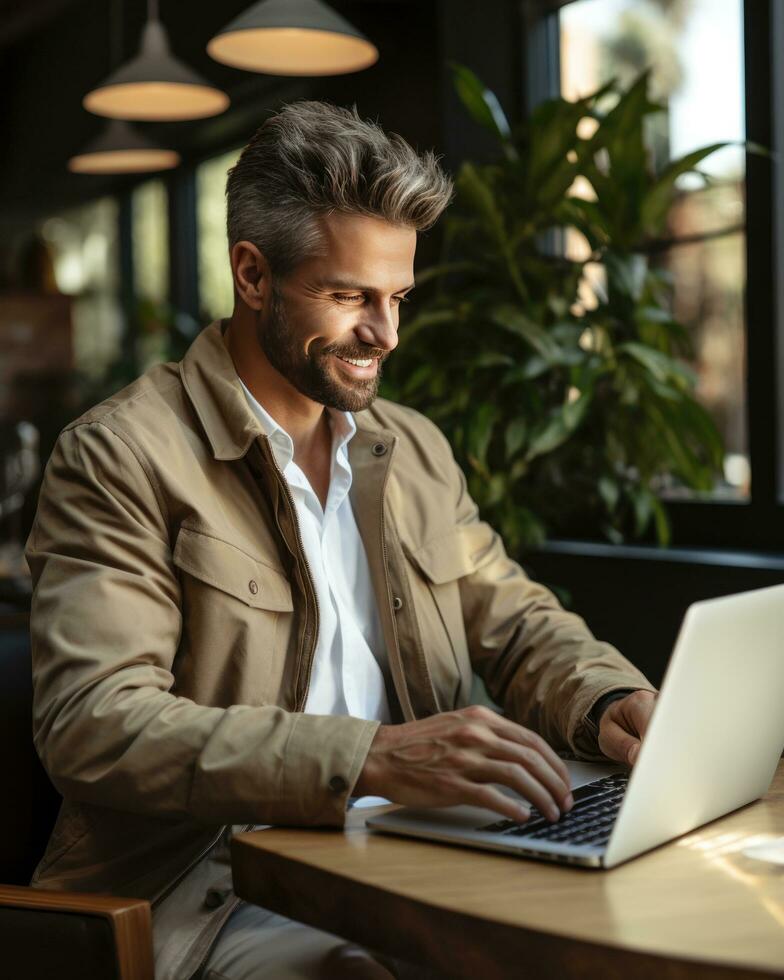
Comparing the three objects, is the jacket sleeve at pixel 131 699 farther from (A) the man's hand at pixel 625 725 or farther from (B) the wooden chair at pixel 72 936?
(A) the man's hand at pixel 625 725

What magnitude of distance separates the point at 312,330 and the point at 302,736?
641 mm

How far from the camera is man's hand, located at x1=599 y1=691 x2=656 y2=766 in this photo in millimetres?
1442

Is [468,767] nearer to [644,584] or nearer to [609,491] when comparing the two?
[609,491]

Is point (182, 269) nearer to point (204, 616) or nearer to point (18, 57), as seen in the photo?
point (18, 57)

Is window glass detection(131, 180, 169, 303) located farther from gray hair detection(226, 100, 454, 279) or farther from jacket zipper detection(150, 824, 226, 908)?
jacket zipper detection(150, 824, 226, 908)

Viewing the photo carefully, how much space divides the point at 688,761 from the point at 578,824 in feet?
0.45

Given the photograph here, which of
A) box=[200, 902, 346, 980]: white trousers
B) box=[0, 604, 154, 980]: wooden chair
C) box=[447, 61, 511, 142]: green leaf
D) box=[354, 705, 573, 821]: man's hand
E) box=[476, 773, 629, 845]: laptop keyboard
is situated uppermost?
box=[447, 61, 511, 142]: green leaf

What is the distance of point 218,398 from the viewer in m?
1.65

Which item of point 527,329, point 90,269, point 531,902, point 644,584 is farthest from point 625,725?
point 90,269

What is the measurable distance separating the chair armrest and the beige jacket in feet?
0.33

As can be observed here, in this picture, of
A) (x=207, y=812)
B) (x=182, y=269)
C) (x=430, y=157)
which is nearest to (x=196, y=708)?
(x=207, y=812)

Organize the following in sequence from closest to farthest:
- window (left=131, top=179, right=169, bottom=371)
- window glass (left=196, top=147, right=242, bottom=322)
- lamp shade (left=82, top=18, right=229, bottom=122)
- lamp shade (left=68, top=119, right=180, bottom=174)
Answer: lamp shade (left=82, top=18, right=229, bottom=122) < lamp shade (left=68, top=119, right=180, bottom=174) < window glass (left=196, top=147, right=242, bottom=322) < window (left=131, top=179, right=169, bottom=371)

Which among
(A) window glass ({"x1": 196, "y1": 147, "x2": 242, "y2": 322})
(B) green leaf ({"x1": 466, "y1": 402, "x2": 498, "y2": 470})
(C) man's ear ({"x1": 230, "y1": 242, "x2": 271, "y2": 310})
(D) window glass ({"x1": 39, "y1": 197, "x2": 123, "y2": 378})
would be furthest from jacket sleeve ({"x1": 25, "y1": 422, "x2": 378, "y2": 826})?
(D) window glass ({"x1": 39, "y1": 197, "x2": 123, "y2": 378})

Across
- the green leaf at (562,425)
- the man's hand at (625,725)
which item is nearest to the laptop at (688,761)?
the man's hand at (625,725)
